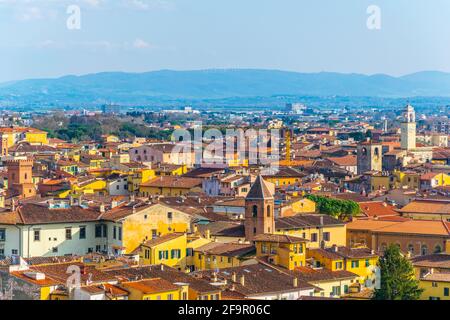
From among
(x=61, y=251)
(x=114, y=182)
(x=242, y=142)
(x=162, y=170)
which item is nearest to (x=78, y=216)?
(x=61, y=251)

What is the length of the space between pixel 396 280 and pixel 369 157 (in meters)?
27.8

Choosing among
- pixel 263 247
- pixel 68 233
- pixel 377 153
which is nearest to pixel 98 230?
pixel 68 233

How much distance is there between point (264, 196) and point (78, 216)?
9.64 ft

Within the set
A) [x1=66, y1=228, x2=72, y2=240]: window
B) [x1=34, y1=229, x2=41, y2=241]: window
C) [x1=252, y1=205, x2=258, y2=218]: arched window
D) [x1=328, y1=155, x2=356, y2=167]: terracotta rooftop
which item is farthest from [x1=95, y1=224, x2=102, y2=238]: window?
[x1=328, y1=155, x2=356, y2=167]: terracotta rooftop

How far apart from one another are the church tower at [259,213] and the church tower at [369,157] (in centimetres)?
2318

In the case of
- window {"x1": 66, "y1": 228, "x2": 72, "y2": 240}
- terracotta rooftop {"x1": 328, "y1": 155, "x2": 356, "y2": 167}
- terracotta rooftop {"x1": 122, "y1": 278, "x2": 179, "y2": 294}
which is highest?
terracotta rooftop {"x1": 122, "y1": 278, "x2": 179, "y2": 294}

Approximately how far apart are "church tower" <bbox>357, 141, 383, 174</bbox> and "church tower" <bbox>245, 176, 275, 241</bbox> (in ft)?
76.1

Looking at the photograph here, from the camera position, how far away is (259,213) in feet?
57.4

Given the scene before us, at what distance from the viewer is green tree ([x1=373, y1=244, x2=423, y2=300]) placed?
13.0 metres

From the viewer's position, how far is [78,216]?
1773cm

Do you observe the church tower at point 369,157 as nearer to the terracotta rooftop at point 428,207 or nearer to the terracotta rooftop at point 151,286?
the terracotta rooftop at point 428,207

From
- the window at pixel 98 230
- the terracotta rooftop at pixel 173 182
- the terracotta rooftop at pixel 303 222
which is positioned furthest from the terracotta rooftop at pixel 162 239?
the terracotta rooftop at pixel 173 182

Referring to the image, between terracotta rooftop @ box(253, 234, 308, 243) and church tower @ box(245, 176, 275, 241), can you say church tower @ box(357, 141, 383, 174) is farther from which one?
terracotta rooftop @ box(253, 234, 308, 243)
